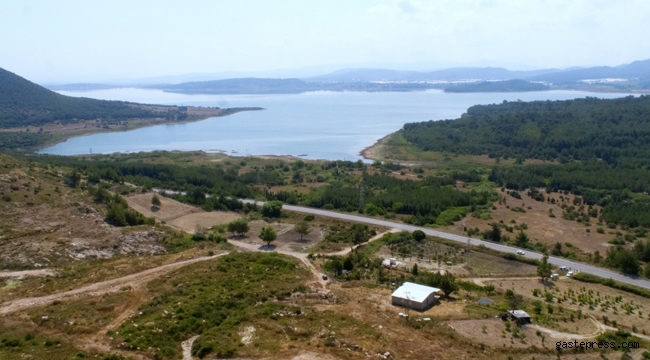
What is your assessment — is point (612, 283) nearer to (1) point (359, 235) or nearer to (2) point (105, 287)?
(1) point (359, 235)

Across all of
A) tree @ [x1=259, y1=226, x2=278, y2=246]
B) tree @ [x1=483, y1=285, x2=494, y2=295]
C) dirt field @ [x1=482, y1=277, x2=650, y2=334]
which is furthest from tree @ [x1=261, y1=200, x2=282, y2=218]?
tree @ [x1=483, y1=285, x2=494, y2=295]

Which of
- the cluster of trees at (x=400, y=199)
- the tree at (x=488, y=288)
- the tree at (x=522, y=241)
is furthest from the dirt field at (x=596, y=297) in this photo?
the cluster of trees at (x=400, y=199)

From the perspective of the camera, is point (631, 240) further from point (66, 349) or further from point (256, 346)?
point (66, 349)

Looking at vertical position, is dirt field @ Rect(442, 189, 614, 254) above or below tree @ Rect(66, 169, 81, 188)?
below

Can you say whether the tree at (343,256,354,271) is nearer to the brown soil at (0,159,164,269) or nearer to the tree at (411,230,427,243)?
the tree at (411,230,427,243)

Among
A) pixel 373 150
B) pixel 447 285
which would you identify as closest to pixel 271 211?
pixel 447 285

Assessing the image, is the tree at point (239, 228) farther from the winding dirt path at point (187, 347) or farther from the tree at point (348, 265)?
the winding dirt path at point (187, 347)
